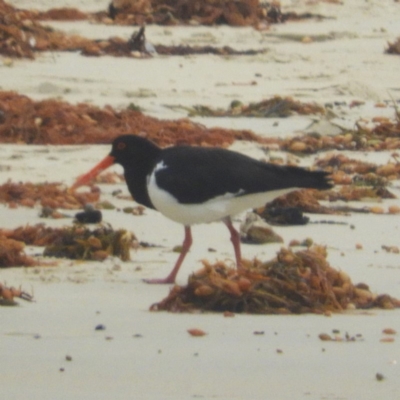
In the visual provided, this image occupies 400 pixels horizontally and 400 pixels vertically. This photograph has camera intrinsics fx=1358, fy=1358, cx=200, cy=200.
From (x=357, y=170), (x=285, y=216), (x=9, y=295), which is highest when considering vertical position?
(x=9, y=295)

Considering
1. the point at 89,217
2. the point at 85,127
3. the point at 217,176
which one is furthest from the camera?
the point at 85,127

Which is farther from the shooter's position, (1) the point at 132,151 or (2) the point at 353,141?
(2) the point at 353,141

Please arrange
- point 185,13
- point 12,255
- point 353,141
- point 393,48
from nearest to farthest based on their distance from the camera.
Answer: point 12,255 < point 353,141 < point 393,48 < point 185,13

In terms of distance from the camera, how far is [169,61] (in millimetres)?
12820

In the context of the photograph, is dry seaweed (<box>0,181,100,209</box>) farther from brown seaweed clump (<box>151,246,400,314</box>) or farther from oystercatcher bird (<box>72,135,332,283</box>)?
brown seaweed clump (<box>151,246,400,314</box>)

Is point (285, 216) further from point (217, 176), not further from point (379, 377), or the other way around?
point (379, 377)

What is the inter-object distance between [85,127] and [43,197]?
79.2 inches

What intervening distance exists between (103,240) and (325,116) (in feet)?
15.6

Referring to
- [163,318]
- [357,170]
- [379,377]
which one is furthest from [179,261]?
[357,170]

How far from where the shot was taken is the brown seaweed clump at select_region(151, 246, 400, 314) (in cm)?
539

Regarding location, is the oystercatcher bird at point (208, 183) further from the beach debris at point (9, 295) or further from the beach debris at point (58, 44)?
the beach debris at point (58, 44)

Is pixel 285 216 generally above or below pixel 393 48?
above

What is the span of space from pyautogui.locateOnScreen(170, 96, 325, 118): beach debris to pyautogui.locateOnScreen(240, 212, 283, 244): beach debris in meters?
3.60

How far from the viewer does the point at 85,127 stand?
9547mm
